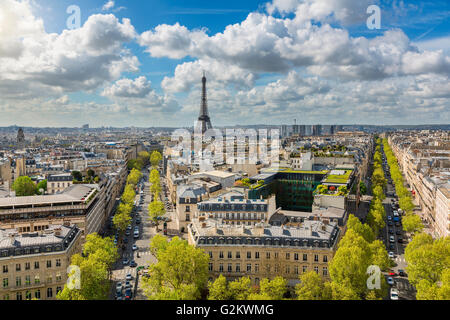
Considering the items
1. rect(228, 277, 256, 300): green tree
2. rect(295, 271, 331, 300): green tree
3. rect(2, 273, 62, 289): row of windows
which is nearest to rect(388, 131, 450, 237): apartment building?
rect(295, 271, 331, 300): green tree

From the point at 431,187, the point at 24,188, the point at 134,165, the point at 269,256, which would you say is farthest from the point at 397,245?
the point at 134,165

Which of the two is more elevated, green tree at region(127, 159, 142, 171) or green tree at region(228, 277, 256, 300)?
green tree at region(127, 159, 142, 171)

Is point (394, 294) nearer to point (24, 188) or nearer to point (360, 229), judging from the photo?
point (360, 229)

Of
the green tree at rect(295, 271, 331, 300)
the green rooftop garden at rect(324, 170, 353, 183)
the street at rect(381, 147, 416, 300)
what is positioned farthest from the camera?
the green rooftop garden at rect(324, 170, 353, 183)

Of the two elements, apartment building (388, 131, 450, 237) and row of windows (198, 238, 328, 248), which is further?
apartment building (388, 131, 450, 237)

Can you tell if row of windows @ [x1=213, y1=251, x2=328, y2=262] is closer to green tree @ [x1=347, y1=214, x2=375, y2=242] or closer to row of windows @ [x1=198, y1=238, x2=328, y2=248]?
row of windows @ [x1=198, y1=238, x2=328, y2=248]

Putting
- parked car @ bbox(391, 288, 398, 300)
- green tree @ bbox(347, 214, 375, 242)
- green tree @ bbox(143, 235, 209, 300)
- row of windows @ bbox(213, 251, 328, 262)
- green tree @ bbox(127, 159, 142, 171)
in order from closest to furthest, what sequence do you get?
green tree @ bbox(143, 235, 209, 300)
parked car @ bbox(391, 288, 398, 300)
row of windows @ bbox(213, 251, 328, 262)
green tree @ bbox(347, 214, 375, 242)
green tree @ bbox(127, 159, 142, 171)

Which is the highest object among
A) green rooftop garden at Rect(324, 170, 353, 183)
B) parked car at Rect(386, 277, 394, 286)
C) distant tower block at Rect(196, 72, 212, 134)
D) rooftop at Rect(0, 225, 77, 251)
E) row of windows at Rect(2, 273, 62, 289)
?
distant tower block at Rect(196, 72, 212, 134)
